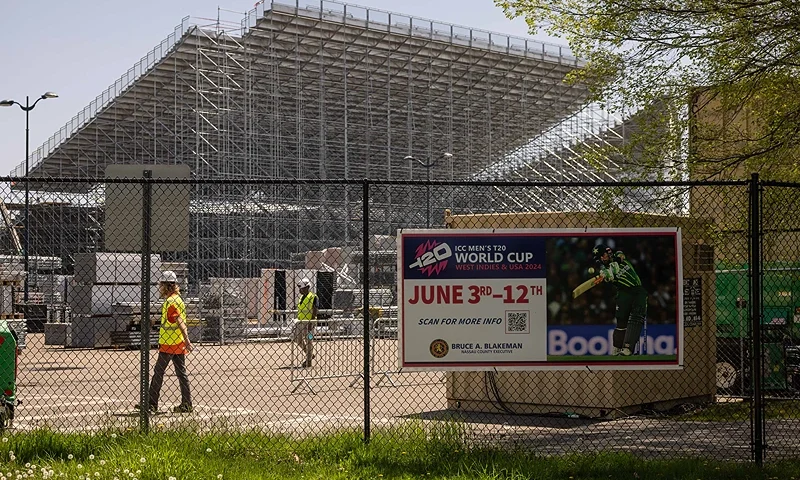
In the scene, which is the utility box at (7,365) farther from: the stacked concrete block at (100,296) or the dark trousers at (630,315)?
the stacked concrete block at (100,296)

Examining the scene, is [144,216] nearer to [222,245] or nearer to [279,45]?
[222,245]

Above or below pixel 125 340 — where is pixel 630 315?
above

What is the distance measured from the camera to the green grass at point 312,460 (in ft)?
25.0

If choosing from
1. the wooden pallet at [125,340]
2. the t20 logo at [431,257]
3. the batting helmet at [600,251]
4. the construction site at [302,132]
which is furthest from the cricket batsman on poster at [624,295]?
the construction site at [302,132]

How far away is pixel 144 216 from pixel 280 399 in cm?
722

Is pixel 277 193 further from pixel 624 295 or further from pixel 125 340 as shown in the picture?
pixel 624 295

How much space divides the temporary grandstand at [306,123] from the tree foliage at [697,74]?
31.5 meters

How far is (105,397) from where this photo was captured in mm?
15094

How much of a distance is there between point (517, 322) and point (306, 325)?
1112 cm

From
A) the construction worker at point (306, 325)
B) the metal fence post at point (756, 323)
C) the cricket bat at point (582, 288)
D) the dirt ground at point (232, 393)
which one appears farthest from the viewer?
the construction worker at point (306, 325)

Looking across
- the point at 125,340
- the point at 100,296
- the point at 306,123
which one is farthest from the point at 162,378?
the point at 306,123

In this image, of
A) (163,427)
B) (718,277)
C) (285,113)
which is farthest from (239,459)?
(285,113)

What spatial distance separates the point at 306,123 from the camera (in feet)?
206

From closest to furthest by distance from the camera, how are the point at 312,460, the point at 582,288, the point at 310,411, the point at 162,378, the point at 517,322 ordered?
the point at 312,460 → the point at 517,322 → the point at 582,288 → the point at 162,378 → the point at 310,411
